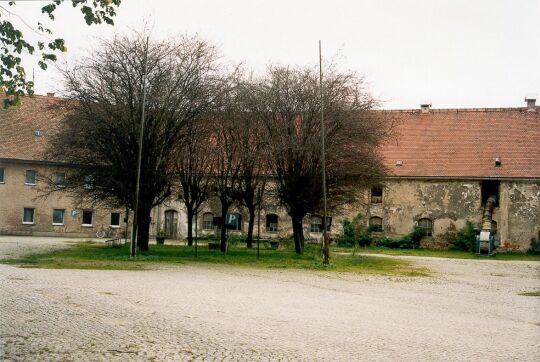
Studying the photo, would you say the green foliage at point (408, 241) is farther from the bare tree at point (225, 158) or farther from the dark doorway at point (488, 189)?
the bare tree at point (225, 158)

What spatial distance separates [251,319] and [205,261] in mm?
16197

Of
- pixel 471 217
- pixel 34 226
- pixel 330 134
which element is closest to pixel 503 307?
pixel 330 134

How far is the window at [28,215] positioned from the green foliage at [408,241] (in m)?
27.2

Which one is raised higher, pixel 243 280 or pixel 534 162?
pixel 534 162

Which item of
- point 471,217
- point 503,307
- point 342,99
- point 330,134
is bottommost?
point 503,307

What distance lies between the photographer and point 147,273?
70.0 feet

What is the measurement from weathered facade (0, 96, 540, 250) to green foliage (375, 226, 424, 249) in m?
0.65

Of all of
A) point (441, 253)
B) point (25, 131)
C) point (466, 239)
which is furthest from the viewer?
point (25, 131)

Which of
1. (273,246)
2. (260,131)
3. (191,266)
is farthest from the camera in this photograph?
(273,246)

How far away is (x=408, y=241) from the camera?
145ft

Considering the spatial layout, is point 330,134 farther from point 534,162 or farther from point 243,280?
point 534,162

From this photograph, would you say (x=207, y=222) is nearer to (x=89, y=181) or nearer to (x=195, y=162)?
(x=195, y=162)

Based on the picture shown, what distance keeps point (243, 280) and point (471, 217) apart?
27.7 metres

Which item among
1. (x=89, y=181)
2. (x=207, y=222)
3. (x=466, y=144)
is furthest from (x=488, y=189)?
(x=89, y=181)
